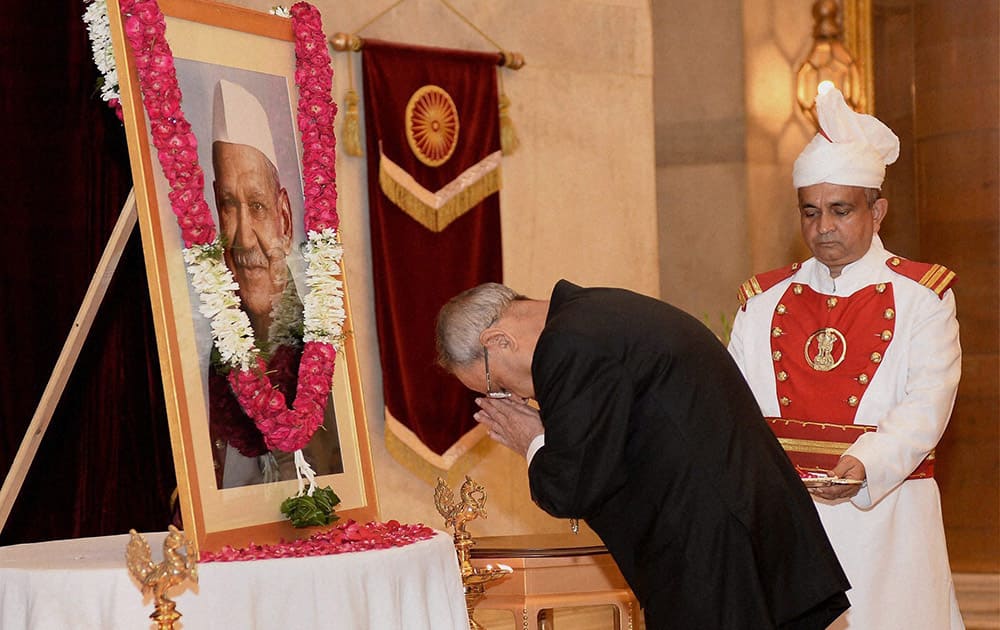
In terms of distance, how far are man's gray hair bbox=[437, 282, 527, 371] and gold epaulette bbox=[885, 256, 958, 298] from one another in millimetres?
1628

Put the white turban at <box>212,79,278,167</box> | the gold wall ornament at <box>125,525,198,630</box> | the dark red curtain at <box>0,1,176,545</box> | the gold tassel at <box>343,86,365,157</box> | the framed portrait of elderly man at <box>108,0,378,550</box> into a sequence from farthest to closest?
1. the gold tassel at <box>343,86,365,157</box>
2. the dark red curtain at <box>0,1,176,545</box>
3. the white turban at <box>212,79,278,167</box>
4. the framed portrait of elderly man at <box>108,0,378,550</box>
5. the gold wall ornament at <box>125,525,198,630</box>

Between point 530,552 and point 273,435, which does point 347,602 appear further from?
point 530,552

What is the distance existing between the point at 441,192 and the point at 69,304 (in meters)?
2.37

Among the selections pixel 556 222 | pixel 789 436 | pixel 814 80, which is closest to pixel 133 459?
pixel 789 436

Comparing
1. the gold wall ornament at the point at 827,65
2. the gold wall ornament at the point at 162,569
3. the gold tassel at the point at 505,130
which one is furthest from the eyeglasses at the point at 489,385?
the gold wall ornament at the point at 827,65

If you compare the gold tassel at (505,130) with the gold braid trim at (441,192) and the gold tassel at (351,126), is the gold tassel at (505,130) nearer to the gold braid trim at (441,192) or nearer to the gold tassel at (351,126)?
the gold braid trim at (441,192)

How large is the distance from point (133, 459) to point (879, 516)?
114 inches

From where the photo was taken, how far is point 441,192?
704 cm

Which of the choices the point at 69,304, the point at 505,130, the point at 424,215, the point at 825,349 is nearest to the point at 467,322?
the point at 825,349

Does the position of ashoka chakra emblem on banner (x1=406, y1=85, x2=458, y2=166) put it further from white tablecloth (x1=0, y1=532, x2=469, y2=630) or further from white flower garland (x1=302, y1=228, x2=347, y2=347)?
white tablecloth (x1=0, y1=532, x2=469, y2=630)

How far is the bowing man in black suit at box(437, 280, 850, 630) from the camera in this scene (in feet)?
10.6

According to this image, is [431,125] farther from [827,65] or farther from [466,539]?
[827,65]

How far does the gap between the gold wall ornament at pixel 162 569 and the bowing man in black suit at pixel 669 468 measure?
94 cm

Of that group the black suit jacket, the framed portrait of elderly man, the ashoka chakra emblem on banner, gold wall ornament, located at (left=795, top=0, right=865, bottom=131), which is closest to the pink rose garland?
the framed portrait of elderly man
